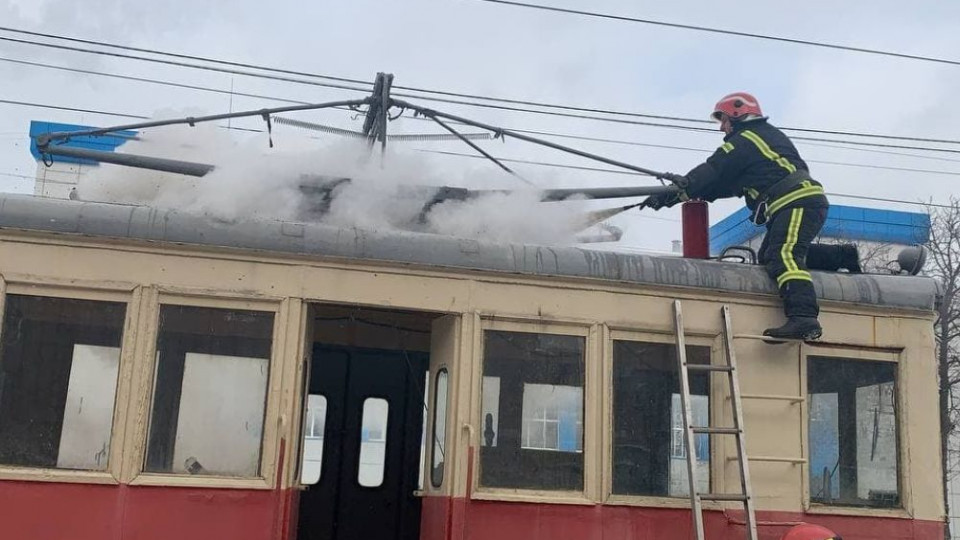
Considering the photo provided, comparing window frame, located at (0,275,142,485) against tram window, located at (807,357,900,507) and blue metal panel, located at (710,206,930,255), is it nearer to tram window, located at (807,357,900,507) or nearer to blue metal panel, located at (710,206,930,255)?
tram window, located at (807,357,900,507)

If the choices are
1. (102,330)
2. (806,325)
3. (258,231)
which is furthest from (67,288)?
(806,325)

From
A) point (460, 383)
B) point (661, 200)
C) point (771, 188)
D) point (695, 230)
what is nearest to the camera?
point (460, 383)

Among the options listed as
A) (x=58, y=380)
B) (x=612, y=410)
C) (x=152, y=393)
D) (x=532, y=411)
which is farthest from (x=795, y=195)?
(x=58, y=380)

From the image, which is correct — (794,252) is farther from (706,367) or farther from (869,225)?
(869,225)

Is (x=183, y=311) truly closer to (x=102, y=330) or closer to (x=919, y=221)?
(x=102, y=330)

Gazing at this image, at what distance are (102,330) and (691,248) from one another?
3317 mm

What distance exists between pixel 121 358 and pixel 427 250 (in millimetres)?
1587

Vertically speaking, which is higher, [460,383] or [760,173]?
[760,173]

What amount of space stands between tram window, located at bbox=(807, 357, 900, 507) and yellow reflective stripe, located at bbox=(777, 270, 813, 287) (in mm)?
456

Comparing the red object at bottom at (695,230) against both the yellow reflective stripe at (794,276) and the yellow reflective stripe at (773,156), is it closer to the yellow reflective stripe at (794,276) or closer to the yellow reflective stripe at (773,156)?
the yellow reflective stripe at (773,156)

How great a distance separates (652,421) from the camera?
506 cm

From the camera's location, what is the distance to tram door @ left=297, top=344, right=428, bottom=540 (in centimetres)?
670

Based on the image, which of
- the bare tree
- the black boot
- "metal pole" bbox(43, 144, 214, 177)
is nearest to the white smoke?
"metal pole" bbox(43, 144, 214, 177)

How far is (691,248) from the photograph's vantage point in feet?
18.9
